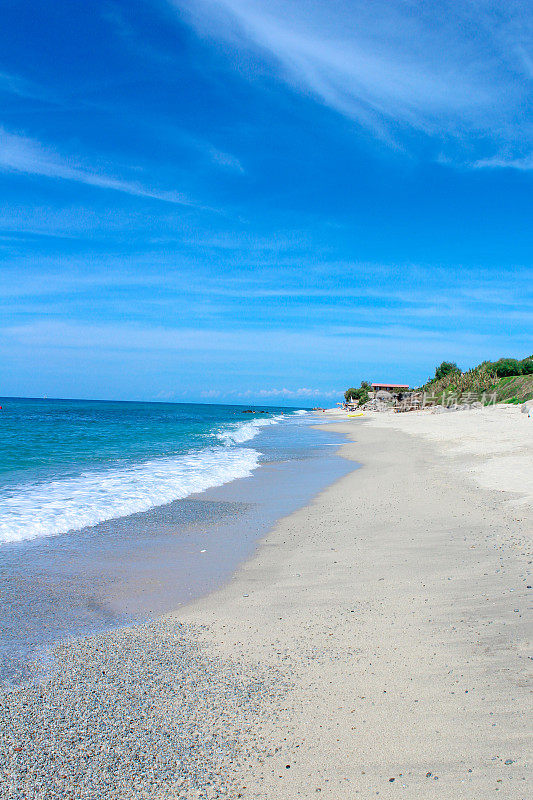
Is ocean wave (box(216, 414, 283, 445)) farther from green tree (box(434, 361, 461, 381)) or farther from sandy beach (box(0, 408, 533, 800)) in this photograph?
green tree (box(434, 361, 461, 381))

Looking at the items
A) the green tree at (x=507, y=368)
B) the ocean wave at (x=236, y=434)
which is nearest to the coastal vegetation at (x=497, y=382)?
the green tree at (x=507, y=368)

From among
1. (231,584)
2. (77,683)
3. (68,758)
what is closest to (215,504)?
(231,584)

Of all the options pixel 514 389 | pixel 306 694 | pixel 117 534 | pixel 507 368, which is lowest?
pixel 117 534

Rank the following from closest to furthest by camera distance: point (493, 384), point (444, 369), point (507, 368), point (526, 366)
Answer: point (493, 384) < point (526, 366) < point (507, 368) < point (444, 369)

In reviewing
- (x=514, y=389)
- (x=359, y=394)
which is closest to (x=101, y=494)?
(x=514, y=389)

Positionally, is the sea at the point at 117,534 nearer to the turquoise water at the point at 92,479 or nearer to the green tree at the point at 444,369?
the turquoise water at the point at 92,479

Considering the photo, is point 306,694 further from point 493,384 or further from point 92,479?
point 493,384

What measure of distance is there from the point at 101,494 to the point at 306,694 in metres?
9.57

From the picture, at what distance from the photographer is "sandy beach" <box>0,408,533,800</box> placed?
2.87 metres

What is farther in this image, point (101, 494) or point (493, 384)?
point (493, 384)

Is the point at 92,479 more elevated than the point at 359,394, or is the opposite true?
the point at 359,394

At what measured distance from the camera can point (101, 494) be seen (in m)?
12.1

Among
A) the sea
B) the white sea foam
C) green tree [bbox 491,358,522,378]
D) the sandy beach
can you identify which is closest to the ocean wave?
the white sea foam

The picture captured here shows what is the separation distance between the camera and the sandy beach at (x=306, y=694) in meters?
2.87
